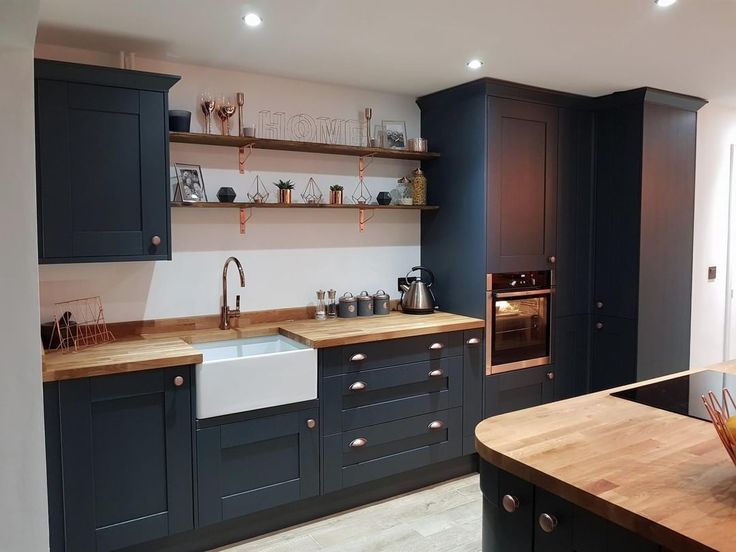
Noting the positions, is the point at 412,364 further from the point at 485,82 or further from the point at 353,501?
the point at 485,82

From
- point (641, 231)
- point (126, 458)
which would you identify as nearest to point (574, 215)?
point (641, 231)

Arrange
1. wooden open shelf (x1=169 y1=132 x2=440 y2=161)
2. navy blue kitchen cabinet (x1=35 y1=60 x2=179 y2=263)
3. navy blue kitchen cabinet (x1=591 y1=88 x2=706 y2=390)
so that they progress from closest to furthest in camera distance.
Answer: navy blue kitchen cabinet (x1=35 y1=60 x2=179 y2=263)
wooden open shelf (x1=169 y1=132 x2=440 y2=161)
navy blue kitchen cabinet (x1=591 y1=88 x2=706 y2=390)

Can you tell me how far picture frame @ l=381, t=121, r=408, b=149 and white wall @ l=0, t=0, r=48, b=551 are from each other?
7.92ft

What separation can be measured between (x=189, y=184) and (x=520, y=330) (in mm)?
2135

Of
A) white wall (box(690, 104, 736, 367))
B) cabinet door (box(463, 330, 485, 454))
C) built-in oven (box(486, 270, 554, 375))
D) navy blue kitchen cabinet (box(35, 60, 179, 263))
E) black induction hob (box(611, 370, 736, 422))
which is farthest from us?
white wall (box(690, 104, 736, 367))

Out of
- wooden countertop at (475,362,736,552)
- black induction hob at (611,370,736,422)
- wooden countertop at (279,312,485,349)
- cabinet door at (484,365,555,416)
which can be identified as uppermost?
wooden countertop at (279,312,485,349)

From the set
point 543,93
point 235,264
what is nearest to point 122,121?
point 235,264

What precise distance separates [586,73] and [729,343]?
2679mm

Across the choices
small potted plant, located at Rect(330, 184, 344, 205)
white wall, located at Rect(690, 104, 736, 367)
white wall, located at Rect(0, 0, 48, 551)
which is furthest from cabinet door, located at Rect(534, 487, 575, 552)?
white wall, located at Rect(690, 104, 736, 367)

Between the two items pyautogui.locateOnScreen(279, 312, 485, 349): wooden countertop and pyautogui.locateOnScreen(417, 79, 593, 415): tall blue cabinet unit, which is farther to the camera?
pyautogui.locateOnScreen(417, 79, 593, 415): tall blue cabinet unit

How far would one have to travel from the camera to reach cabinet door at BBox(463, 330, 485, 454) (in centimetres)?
342

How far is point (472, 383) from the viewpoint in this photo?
3.45 m

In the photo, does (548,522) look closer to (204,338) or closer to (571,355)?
(204,338)

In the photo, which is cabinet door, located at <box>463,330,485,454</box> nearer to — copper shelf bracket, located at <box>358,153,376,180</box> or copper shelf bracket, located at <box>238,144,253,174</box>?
copper shelf bracket, located at <box>358,153,376,180</box>
